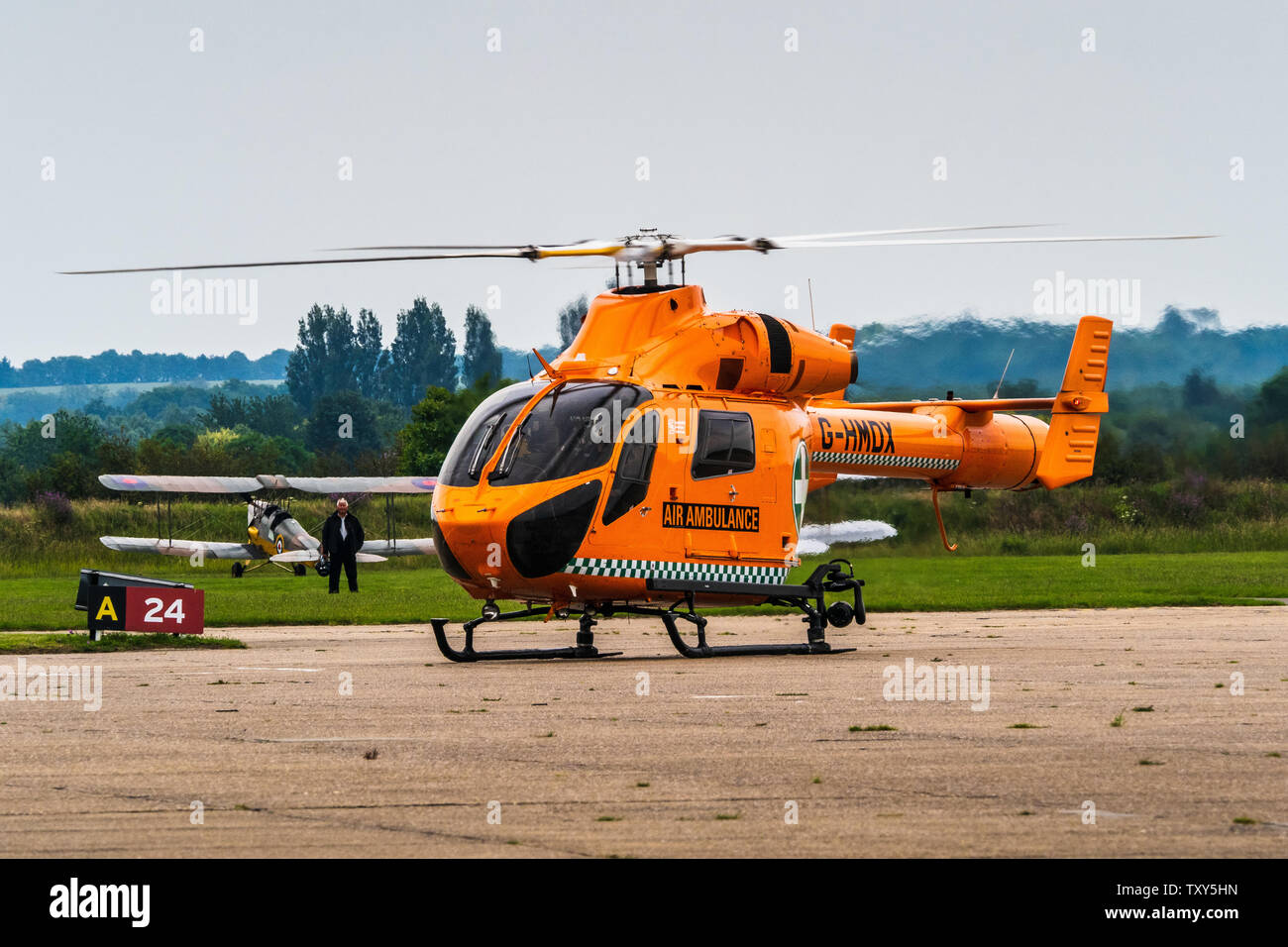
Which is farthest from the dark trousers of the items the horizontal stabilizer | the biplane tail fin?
the biplane tail fin

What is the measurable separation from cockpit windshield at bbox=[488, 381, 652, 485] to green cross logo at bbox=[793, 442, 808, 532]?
9.43ft

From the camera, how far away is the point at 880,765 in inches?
369

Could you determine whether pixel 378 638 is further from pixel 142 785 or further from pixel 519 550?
pixel 142 785

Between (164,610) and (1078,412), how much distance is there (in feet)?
42.5

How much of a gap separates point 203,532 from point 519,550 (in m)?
39.5

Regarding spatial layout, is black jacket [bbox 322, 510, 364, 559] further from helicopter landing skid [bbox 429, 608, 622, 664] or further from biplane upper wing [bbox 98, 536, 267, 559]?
biplane upper wing [bbox 98, 536, 267, 559]

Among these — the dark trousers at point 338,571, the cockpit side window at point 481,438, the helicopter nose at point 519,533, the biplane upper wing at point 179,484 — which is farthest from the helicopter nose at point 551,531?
the biplane upper wing at point 179,484

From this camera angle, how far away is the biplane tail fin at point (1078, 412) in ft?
78.5

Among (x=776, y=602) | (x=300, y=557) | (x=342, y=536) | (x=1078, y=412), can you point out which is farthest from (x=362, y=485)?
(x=776, y=602)

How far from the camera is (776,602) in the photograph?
18.4 metres

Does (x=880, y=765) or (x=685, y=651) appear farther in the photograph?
(x=685, y=651)

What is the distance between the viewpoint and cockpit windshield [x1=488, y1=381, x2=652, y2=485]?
54.3 feet

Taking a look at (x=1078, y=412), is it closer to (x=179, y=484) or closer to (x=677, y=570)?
(x=677, y=570)
